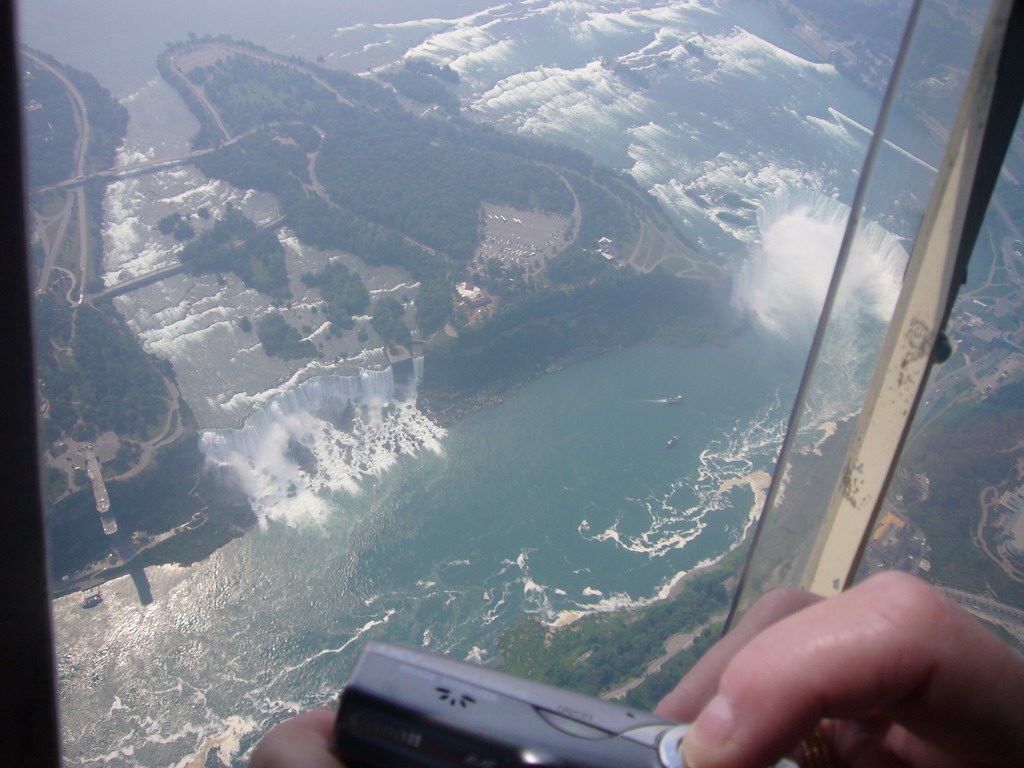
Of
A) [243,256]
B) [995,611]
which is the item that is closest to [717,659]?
[995,611]

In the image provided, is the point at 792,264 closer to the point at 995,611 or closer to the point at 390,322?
the point at 390,322

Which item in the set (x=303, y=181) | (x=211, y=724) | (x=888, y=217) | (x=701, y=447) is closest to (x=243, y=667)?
(x=211, y=724)

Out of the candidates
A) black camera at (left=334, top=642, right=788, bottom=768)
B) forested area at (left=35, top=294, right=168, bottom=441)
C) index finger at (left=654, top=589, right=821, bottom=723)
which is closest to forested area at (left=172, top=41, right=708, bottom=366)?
forested area at (left=35, top=294, right=168, bottom=441)

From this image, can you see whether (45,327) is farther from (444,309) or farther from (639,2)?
(639,2)

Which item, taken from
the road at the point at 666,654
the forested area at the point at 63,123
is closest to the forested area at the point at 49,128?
the forested area at the point at 63,123

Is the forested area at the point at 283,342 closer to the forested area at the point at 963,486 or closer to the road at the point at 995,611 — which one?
the forested area at the point at 963,486
